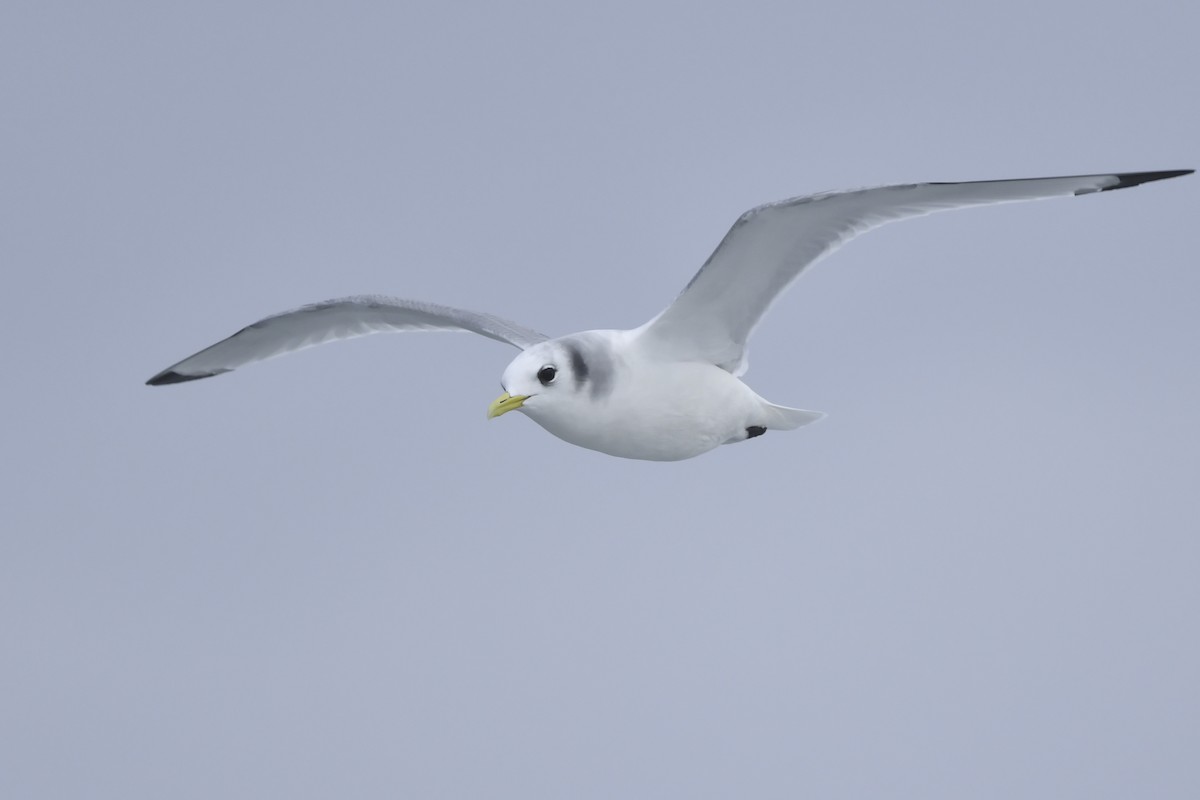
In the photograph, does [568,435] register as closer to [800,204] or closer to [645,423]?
[645,423]

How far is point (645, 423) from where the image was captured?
9188 millimetres

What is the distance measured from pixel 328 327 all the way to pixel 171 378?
1.33m

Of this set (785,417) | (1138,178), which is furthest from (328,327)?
(1138,178)

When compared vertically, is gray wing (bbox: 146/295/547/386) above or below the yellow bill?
above

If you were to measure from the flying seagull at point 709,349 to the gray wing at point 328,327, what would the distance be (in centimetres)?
159

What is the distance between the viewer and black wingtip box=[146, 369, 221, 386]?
11688 millimetres

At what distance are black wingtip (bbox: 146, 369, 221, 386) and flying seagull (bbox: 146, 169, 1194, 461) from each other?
12.3 ft

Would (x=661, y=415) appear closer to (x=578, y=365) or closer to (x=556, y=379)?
(x=578, y=365)

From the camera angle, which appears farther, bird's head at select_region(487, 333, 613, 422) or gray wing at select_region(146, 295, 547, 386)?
gray wing at select_region(146, 295, 547, 386)

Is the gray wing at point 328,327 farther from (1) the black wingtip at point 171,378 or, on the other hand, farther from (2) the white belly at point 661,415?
(2) the white belly at point 661,415

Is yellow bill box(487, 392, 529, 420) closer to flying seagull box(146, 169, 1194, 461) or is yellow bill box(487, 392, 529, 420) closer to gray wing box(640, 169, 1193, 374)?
flying seagull box(146, 169, 1194, 461)

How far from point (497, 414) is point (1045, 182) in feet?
11.1

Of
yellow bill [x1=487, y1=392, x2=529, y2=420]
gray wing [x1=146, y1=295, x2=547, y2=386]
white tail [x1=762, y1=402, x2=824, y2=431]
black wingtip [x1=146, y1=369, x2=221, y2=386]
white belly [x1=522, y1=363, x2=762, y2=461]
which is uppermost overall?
gray wing [x1=146, y1=295, x2=547, y2=386]

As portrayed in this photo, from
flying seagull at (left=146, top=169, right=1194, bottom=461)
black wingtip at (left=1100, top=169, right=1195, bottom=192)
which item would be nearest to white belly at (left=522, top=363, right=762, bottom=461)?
flying seagull at (left=146, top=169, right=1194, bottom=461)
